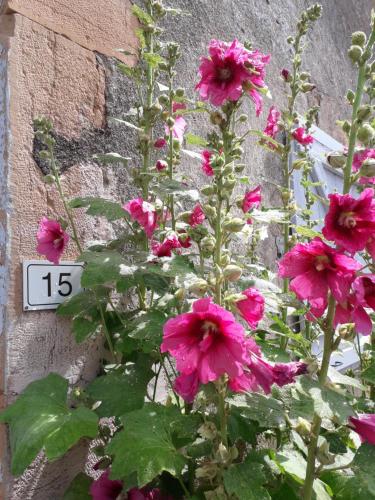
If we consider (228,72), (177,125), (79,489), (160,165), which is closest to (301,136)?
(177,125)

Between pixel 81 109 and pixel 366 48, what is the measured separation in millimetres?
821

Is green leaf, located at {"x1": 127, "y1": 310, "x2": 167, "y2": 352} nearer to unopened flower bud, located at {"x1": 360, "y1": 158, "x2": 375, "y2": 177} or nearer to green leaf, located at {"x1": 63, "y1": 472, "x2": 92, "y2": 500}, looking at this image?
green leaf, located at {"x1": 63, "y1": 472, "x2": 92, "y2": 500}

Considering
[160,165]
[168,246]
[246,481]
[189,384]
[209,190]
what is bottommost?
[246,481]

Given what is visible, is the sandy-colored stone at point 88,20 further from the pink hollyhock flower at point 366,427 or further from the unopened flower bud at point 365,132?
the pink hollyhock flower at point 366,427

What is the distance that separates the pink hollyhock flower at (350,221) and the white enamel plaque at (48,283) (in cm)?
74

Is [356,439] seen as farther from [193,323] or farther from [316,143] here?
[316,143]

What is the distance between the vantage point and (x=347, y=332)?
3.28ft

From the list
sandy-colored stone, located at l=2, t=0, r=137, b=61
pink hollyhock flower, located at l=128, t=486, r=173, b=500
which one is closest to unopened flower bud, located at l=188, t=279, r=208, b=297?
pink hollyhock flower, located at l=128, t=486, r=173, b=500

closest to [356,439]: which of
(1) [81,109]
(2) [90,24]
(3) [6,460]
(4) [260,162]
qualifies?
(3) [6,460]

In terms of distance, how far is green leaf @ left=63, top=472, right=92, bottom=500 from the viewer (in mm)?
1256

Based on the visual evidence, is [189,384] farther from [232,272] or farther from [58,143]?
[58,143]

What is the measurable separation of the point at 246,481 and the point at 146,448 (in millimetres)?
188

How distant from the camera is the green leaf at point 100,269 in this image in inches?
43.8

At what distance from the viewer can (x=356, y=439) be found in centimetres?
133
